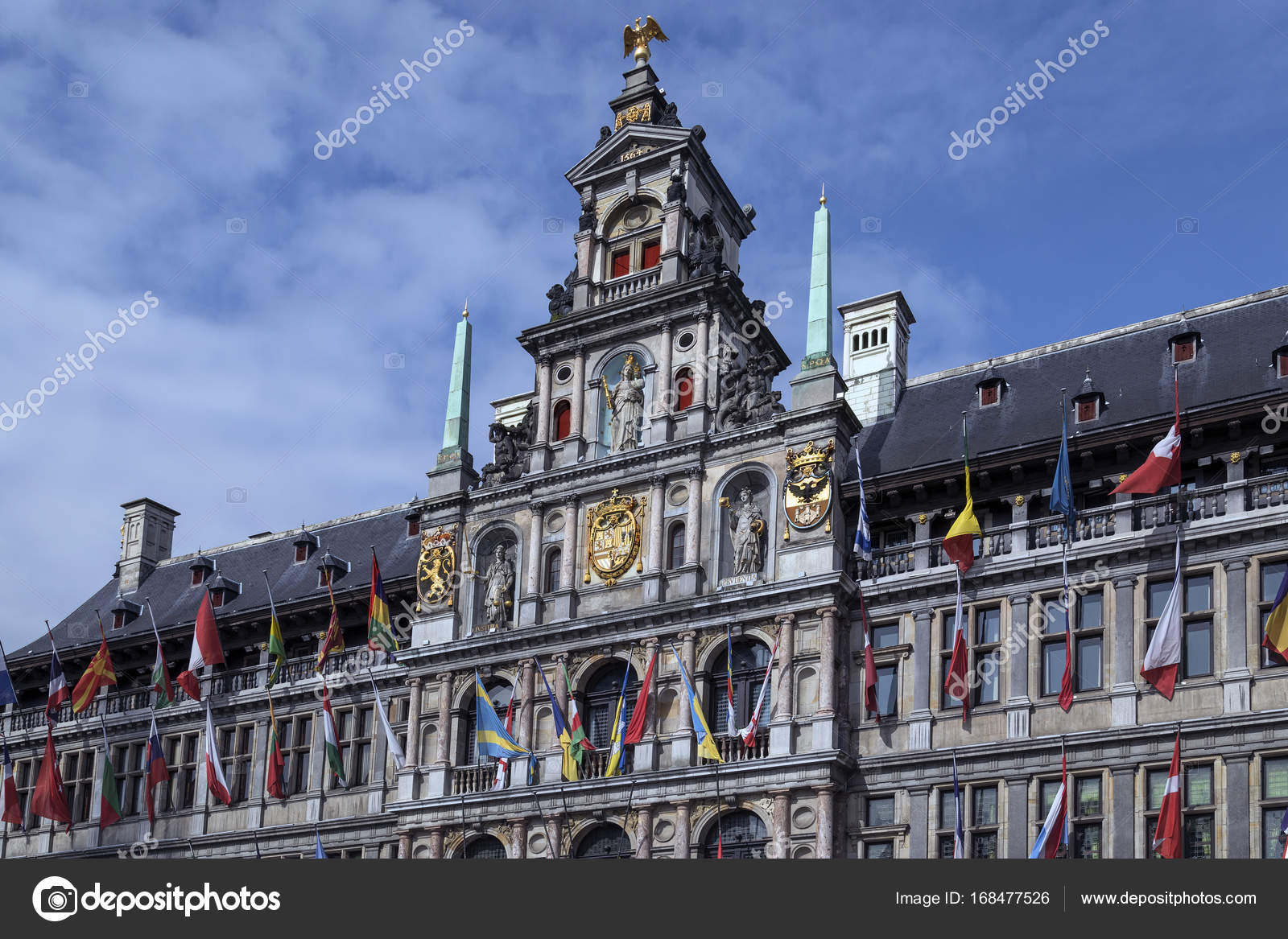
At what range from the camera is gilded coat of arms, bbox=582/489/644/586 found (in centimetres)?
4603

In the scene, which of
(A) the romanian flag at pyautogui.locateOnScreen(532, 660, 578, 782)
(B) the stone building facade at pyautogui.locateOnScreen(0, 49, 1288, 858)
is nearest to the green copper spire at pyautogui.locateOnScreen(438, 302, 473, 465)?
(B) the stone building facade at pyautogui.locateOnScreen(0, 49, 1288, 858)

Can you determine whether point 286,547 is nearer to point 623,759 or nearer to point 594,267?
point 594,267

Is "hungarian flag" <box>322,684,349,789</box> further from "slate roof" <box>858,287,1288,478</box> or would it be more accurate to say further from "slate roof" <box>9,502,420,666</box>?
"slate roof" <box>858,287,1288,478</box>

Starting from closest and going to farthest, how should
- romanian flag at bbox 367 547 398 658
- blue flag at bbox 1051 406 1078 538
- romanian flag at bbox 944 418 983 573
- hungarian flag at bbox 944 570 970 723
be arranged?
blue flag at bbox 1051 406 1078 538 < hungarian flag at bbox 944 570 970 723 < romanian flag at bbox 944 418 983 573 < romanian flag at bbox 367 547 398 658

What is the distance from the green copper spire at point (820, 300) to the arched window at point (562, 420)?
7.09 m

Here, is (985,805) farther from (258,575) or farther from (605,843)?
(258,575)

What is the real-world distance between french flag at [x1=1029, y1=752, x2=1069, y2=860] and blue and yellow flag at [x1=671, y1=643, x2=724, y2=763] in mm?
7787

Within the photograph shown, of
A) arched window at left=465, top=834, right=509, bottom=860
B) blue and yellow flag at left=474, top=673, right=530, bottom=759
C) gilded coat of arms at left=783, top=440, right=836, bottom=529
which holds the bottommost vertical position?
arched window at left=465, top=834, right=509, bottom=860

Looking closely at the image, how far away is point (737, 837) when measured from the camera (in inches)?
1642

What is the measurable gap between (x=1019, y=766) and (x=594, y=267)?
754 inches

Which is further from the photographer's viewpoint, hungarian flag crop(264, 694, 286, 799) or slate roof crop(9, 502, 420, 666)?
slate roof crop(9, 502, 420, 666)

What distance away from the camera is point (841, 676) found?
1672 inches

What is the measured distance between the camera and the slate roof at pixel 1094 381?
4272 centimetres

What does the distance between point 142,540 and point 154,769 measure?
49.7 ft
